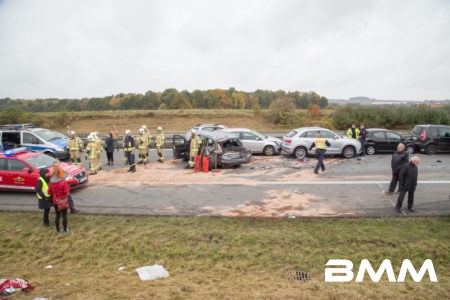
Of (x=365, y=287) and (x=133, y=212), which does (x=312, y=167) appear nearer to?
(x=133, y=212)

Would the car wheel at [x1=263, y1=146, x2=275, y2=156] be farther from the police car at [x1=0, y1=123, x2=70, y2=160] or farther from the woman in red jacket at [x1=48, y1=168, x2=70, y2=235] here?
the woman in red jacket at [x1=48, y1=168, x2=70, y2=235]

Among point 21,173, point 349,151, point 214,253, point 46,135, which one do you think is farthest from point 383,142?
point 46,135

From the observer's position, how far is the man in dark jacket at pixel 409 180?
8438 mm

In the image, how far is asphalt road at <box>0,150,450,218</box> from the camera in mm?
9023

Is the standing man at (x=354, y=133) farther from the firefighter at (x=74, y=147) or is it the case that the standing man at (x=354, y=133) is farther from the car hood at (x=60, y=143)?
the car hood at (x=60, y=143)

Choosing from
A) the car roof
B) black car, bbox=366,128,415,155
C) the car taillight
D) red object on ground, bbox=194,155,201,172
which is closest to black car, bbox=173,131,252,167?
the car roof

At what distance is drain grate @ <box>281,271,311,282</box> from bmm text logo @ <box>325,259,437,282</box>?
13.9 inches

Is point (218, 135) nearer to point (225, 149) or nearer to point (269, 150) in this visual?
point (225, 149)

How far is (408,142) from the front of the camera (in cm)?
1716

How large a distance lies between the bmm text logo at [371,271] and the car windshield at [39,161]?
31.7 feet

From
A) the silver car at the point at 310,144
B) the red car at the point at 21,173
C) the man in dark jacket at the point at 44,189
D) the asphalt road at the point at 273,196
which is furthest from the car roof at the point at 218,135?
the man in dark jacket at the point at 44,189

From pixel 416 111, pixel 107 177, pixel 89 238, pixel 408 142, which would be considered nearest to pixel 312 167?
pixel 408 142

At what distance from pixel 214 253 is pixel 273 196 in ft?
13.1

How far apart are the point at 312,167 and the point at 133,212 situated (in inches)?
331
